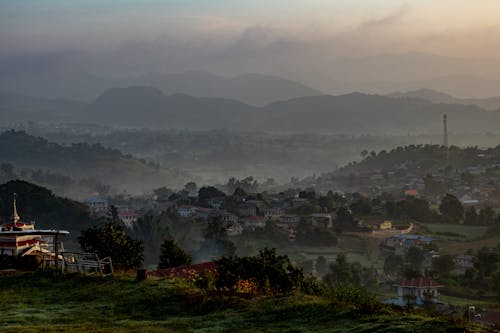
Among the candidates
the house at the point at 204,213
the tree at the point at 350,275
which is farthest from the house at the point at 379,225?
the tree at the point at 350,275

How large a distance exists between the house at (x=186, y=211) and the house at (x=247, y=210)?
457cm

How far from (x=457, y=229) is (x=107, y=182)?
328 feet

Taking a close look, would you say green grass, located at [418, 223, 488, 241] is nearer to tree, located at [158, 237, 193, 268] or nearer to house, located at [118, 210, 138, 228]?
house, located at [118, 210, 138, 228]

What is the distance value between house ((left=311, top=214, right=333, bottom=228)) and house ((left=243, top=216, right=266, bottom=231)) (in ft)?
14.2

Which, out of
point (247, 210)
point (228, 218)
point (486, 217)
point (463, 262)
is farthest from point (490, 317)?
point (247, 210)

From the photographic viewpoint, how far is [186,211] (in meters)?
73.7

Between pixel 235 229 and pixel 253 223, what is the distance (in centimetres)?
252

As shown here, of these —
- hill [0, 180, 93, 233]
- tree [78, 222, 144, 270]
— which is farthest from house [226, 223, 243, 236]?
tree [78, 222, 144, 270]

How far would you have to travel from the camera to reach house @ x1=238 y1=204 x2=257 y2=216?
7212cm

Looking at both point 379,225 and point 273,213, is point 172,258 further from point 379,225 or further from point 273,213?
point 273,213

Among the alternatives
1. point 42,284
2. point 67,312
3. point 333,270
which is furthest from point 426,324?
point 333,270

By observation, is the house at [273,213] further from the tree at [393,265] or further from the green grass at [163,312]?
the green grass at [163,312]

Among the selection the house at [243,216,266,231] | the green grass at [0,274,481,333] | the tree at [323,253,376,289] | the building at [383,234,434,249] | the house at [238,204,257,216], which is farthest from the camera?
the house at [238,204,257,216]

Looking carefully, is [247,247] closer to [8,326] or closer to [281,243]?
[281,243]
